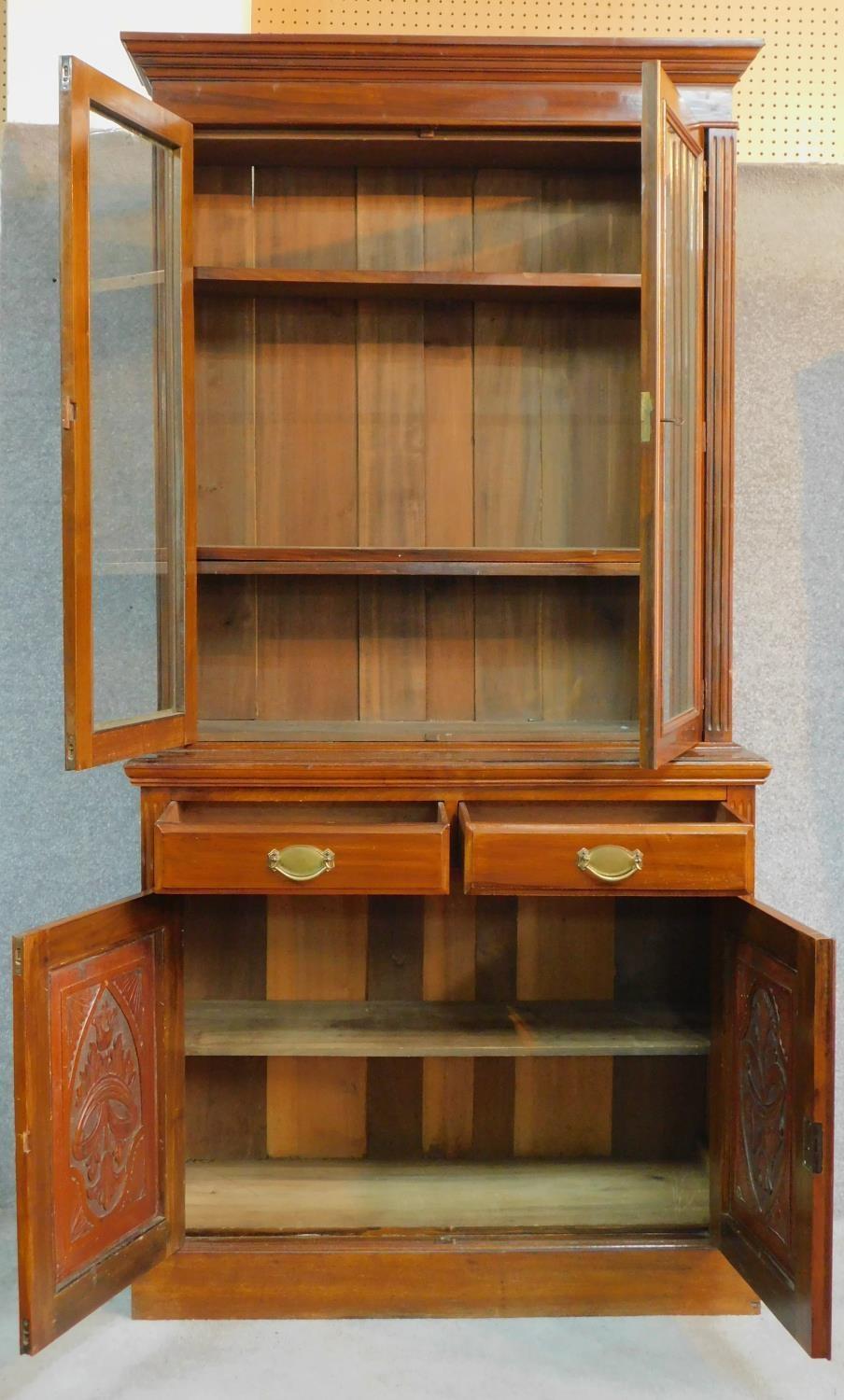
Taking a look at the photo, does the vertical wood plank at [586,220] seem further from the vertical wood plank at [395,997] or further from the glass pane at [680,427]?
the vertical wood plank at [395,997]

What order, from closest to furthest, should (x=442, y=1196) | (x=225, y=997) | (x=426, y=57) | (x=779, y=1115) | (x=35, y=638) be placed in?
Answer: (x=779, y=1115) < (x=426, y=57) < (x=442, y=1196) < (x=225, y=997) < (x=35, y=638)

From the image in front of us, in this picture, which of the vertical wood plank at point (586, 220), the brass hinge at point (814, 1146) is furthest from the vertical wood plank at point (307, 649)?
the brass hinge at point (814, 1146)

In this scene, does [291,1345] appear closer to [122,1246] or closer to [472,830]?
[122,1246]

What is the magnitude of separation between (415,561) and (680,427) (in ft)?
1.62

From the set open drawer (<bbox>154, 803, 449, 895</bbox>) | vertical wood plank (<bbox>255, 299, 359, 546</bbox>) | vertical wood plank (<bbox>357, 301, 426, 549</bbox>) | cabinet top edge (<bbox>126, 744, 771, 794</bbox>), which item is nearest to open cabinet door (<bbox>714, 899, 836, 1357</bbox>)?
cabinet top edge (<bbox>126, 744, 771, 794</bbox>)

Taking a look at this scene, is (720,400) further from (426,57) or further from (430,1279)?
(430,1279)

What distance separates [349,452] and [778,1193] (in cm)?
146

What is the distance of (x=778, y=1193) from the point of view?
1.67m

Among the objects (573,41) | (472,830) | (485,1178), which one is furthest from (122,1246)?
(573,41)

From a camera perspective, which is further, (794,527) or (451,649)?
(794,527)

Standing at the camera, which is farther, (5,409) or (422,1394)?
(5,409)

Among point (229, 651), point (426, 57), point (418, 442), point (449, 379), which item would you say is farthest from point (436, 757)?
point (426, 57)

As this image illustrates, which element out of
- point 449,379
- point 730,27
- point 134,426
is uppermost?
point 730,27

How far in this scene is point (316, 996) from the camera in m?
2.18
